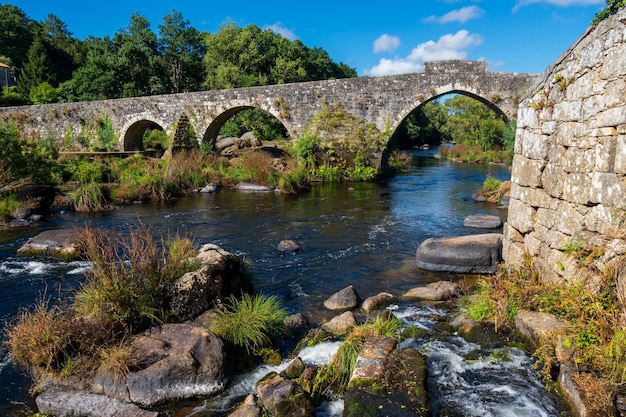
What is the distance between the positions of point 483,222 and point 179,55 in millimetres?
32119

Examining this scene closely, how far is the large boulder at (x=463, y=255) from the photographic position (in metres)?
8.09

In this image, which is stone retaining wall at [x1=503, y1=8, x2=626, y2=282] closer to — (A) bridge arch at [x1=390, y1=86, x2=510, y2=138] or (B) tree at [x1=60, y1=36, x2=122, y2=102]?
(A) bridge arch at [x1=390, y1=86, x2=510, y2=138]

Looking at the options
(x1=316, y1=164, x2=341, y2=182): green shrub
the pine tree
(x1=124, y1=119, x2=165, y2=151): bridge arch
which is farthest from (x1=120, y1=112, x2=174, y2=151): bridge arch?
the pine tree

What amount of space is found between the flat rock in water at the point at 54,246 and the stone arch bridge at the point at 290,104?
13508mm

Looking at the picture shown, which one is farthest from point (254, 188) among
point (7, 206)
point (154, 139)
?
point (154, 139)

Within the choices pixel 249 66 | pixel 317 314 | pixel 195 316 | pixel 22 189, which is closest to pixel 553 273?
pixel 317 314

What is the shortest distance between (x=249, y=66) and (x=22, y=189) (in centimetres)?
2422

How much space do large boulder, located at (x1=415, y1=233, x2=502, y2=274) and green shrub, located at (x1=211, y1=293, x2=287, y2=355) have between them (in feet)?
12.1

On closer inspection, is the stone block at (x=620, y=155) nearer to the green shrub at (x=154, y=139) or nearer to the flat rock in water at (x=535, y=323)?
the flat rock in water at (x=535, y=323)

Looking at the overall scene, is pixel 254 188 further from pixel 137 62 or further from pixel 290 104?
pixel 137 62

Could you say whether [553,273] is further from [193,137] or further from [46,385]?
[193,137]

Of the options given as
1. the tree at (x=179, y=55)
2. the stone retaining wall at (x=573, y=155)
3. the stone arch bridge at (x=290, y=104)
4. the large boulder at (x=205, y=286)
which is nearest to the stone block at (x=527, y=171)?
the stone retaining wall at (x=573, y=155)

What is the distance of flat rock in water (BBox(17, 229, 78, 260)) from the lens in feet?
30.3

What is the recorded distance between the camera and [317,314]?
6691mm
